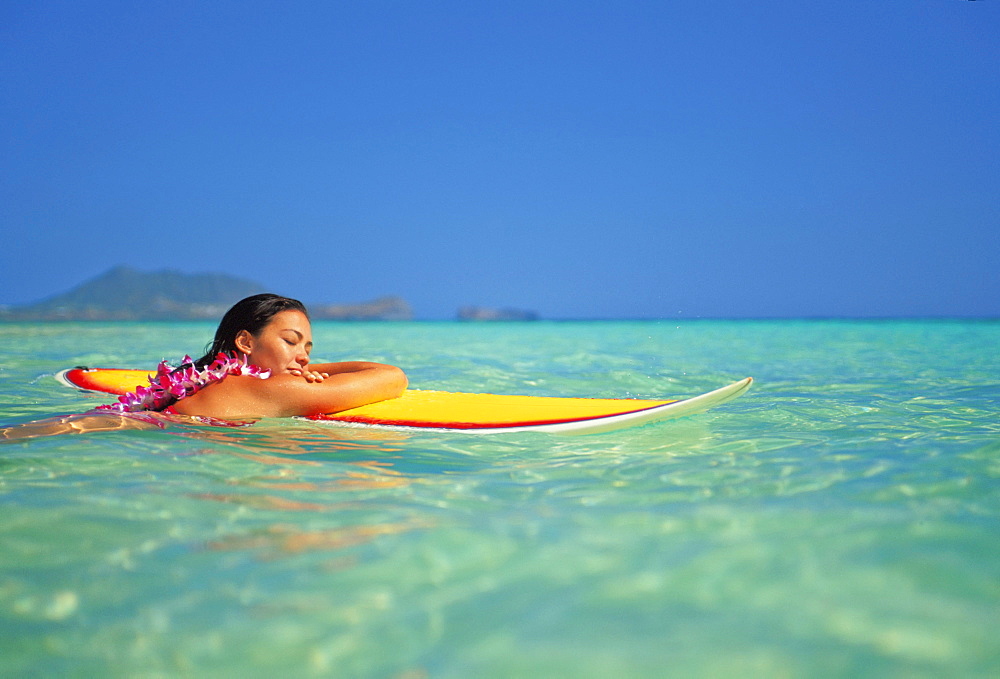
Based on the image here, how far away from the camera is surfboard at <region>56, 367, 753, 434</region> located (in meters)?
3.31

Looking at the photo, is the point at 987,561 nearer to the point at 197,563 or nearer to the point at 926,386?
the point at 197,563

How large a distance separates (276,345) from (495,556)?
6.81ft

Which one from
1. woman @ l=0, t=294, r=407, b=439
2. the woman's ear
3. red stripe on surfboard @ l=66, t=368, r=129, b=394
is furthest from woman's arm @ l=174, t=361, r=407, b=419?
red stripe on surfboard @ l=66, t=368, r=129, b=394

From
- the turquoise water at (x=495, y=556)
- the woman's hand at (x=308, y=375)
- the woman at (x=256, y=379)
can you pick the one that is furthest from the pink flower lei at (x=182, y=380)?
the turquoise water at (x=495, y=556)

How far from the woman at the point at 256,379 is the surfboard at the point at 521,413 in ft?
0.41

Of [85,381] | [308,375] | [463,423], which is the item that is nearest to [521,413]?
[463,423]

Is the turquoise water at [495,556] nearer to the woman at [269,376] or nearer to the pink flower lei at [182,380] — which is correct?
the woman at [269,376]

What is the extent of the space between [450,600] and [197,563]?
586 millimetres

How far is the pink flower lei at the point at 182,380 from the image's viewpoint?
3422mm

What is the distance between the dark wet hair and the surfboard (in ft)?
1.67

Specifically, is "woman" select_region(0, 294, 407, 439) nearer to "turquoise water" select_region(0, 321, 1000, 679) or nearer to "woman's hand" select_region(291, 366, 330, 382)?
"woman's hand" select_region(291, 366, 330, 382)

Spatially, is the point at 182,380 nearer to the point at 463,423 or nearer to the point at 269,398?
the point at 269,398

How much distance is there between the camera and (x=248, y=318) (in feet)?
11.5

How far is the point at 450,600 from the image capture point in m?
1.51
